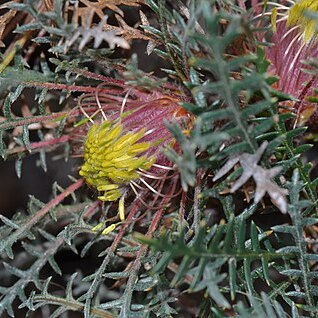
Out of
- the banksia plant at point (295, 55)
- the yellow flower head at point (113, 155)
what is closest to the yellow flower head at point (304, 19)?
the banksia plant at point (295, 55)

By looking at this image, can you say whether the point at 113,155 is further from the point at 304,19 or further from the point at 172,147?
the point at 304,19

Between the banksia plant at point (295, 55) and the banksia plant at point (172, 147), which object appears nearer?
the banksia plant at point (172, 147)

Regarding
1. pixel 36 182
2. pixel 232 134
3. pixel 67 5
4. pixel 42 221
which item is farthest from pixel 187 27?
pixel 36 182

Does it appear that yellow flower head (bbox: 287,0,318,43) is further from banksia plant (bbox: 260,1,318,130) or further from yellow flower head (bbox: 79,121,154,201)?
yellow flower head (bbox: 79,121,154,201)

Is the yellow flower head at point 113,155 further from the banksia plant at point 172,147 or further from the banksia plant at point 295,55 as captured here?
the banksia plant at point 295,55

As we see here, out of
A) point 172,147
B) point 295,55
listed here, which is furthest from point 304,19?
point 172,147

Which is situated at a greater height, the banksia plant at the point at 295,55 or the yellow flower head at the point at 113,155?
the banksia plant at the point at 295,55

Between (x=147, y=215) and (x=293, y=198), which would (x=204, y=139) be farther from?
(x=147, y=215)
